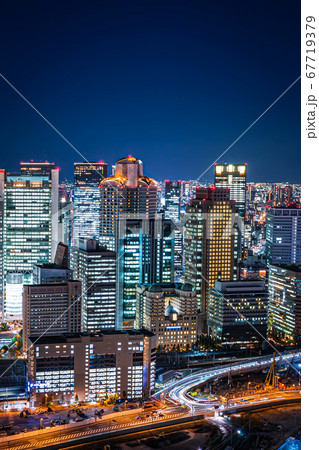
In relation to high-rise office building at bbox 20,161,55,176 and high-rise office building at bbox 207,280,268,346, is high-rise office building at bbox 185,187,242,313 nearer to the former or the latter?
high-rise office building at bbox 207,280,268,346

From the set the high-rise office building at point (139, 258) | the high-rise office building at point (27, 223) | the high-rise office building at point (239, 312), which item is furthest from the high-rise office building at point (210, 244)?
the high-rise office building at point (27, 223)

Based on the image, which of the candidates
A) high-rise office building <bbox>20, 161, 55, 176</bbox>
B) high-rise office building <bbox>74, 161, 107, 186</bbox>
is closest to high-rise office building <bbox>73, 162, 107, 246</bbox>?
high-rise office building <bbox>74, 161, 107, 186</bbox>

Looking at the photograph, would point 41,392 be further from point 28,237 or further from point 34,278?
point 28,237

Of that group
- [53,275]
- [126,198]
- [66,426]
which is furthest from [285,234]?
[66,426]

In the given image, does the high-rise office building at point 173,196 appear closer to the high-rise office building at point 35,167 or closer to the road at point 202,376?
the high-rise office building at point 35,167

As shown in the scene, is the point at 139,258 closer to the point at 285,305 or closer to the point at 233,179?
the point at 285,305
